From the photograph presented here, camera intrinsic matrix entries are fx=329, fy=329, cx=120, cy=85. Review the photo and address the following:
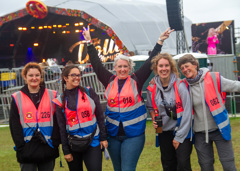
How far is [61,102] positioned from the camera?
3.73 meters

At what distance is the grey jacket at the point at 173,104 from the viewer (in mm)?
3664

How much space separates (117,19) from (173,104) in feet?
65.3

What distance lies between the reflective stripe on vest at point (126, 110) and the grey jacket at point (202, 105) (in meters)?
0.63

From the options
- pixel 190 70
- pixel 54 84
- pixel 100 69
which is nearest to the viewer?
pixel 190 70

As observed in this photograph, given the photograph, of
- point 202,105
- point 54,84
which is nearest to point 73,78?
point 202,105

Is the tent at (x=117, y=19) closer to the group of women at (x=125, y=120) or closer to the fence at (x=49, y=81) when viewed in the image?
the fence at (x=49, y=81)

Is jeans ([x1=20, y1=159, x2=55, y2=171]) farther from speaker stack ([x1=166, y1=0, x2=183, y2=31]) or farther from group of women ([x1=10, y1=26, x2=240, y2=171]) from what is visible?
speaker stack ([x1=166, y1=0, x2=183, y2=31])

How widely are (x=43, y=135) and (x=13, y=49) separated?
86.3 ft

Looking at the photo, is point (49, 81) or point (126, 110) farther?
point (49, 81)

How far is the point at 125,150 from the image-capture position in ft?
12.7

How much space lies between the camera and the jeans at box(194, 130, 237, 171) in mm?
3605

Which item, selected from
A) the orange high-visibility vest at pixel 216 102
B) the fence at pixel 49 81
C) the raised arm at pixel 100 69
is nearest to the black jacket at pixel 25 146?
the raised arm at pixel 100 69

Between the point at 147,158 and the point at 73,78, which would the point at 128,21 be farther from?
the point at 73,78

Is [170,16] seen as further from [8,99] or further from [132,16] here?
[8,99]
